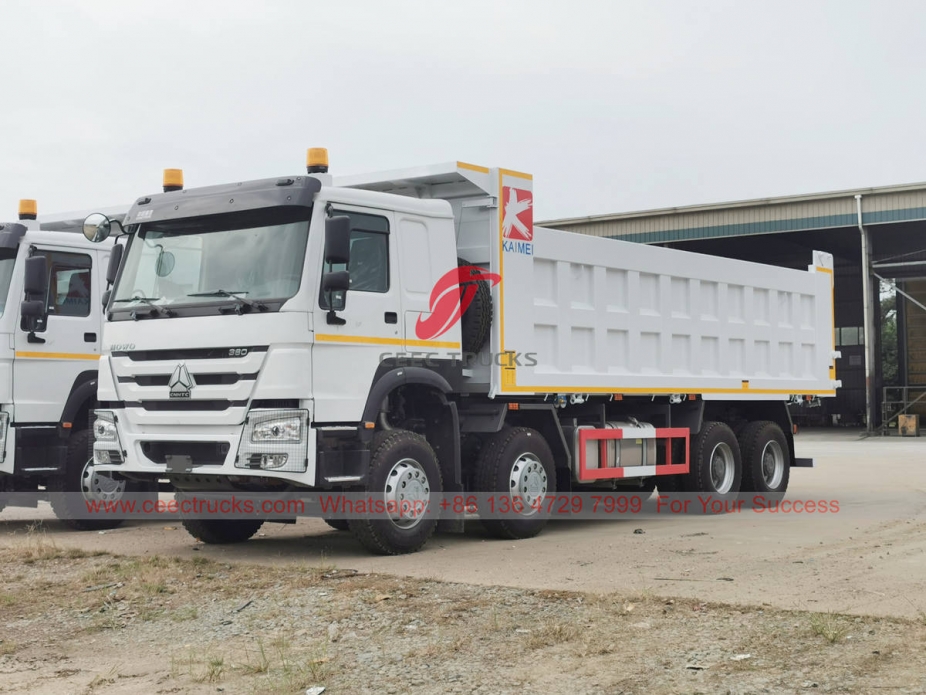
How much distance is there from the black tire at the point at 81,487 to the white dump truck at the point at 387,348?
1611mm

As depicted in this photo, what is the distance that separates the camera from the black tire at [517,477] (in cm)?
1084

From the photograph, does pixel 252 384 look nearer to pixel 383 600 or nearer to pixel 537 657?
pixel 383 600

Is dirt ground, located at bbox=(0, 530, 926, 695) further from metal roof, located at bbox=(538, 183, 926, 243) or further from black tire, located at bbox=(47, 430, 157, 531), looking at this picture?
metal roof, located at bbox=(538, 183, 926, 243)

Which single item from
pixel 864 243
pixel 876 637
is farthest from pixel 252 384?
pixel 864 243

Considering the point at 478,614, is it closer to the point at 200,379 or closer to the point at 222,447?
the point at 222,447

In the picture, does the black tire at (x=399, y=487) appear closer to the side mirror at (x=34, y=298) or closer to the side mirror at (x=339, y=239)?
the side mirror at (x=339, y=239)

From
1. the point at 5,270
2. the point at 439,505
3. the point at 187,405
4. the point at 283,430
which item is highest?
the point at 5,270

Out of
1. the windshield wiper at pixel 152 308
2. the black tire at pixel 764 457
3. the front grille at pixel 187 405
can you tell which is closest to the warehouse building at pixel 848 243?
the black tire at pixel 764 457

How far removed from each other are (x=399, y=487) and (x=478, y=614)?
2668mm

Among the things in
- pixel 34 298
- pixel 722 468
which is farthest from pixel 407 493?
pixel 722 468

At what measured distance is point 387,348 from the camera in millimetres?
9828

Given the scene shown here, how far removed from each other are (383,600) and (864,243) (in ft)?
87.2

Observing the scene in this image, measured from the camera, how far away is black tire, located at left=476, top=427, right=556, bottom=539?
35.6ft

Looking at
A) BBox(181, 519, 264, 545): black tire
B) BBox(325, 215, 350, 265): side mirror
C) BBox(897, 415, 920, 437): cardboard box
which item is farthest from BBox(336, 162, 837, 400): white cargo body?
BBox(897, 415, 920, 437): cardboard box
